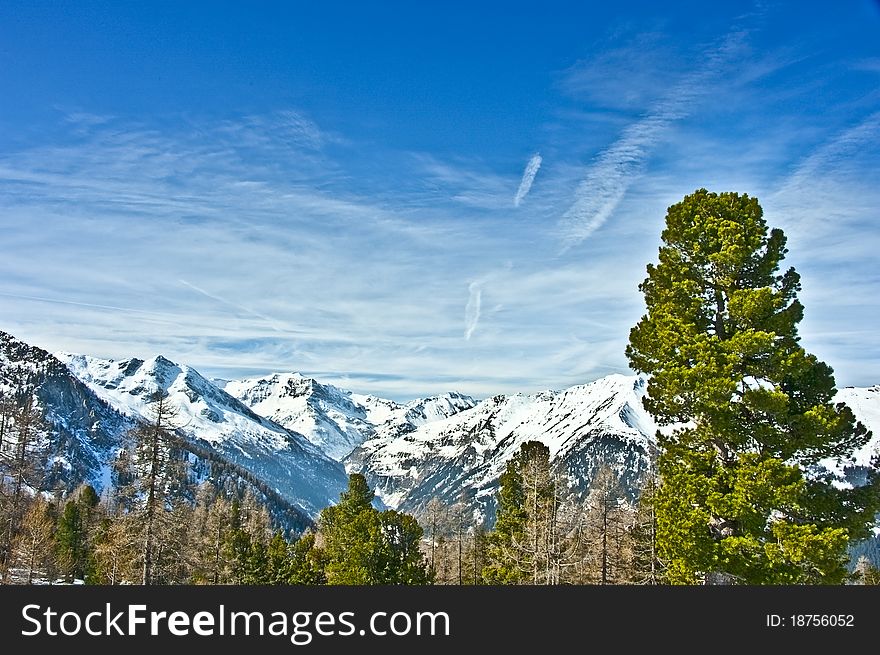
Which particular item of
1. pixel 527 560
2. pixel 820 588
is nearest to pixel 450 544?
pixel 527 560

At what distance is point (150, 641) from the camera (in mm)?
9000

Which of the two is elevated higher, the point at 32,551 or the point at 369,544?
the point at 369,544

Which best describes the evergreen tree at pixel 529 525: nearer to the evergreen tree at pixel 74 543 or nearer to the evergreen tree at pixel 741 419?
the evergreen tree at pixel 741 419

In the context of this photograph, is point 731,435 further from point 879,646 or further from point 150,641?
point 150,641

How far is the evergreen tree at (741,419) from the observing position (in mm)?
17109

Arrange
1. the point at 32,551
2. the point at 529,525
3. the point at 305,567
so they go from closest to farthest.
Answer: the point at 529,525
the point at 32,551
the point at 305,567

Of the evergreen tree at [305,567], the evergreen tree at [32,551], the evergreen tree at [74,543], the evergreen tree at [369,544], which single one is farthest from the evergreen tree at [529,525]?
the evergreen tree at [74,543]

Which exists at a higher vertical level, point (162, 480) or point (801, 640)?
point (162, 480)

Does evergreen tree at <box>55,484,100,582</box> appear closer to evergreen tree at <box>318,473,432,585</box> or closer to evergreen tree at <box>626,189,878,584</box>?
evergreen tree at <box>318,473,432,585</box>

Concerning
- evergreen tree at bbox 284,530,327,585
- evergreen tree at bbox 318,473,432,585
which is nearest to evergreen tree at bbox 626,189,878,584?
evergreen tree at bbox 318,473,432,585

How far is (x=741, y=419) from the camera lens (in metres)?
18.2

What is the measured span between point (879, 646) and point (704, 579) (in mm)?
7658

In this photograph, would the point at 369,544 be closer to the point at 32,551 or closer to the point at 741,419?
the point at 32,551

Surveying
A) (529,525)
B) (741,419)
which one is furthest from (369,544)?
(741,419)
